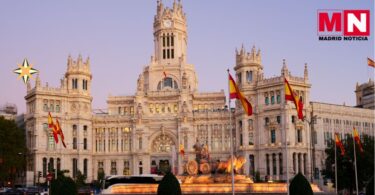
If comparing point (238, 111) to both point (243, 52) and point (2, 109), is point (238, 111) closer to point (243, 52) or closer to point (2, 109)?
point (243, 52)

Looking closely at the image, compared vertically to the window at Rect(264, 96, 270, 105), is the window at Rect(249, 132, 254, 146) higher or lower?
lower

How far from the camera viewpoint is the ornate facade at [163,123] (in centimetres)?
12588

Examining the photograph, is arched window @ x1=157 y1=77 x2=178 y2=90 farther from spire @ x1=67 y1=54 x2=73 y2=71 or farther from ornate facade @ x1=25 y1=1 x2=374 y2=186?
spire @ x1=67 y1=54 x2=73 y2=71

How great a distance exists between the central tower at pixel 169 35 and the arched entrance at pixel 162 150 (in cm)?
2001

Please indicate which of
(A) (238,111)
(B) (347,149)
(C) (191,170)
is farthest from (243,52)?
(C) (191,170)

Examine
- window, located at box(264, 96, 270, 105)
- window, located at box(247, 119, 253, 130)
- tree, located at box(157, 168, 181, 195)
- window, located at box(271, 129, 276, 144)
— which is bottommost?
tree, located at box(157, 168, 181, 195)

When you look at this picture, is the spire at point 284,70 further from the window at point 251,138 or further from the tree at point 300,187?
the tree at point 300,187

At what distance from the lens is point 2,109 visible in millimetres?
164250

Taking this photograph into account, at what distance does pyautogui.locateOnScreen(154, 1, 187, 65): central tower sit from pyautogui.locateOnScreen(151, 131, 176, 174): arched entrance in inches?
788

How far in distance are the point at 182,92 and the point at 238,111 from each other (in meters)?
14.6

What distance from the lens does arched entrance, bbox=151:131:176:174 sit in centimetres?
13975

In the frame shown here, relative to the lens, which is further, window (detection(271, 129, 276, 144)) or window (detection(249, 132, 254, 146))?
window (detection(249, 132, 254, 146))

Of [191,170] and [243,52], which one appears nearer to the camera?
[191,170]

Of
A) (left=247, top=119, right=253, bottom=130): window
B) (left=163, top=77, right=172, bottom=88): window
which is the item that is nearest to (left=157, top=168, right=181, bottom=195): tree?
(left=247, top=119, right=253, bottom=130): window
